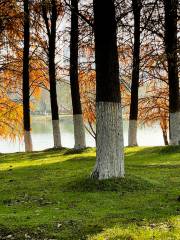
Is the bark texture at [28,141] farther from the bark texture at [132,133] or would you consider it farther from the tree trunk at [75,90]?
the bark texture at [132,133]

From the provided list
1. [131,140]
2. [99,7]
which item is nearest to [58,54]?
[131,140]

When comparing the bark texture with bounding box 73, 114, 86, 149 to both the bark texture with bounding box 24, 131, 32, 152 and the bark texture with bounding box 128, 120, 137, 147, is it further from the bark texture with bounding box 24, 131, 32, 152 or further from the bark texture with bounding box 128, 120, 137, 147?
the bark texture with bounding box 24, 131, 32, 152

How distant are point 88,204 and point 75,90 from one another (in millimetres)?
13964

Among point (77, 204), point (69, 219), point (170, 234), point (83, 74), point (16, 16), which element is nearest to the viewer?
point (170, 234)

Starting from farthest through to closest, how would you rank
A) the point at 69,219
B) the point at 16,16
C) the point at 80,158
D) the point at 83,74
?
1. the point at 83,74
2. the point at 16,16
3. the point at 80,158
4. the point at 69,219

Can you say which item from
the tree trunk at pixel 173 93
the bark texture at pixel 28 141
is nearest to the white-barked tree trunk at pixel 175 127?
the tree trunk at pixel 173 93

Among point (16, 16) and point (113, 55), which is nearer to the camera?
point (113, 55)

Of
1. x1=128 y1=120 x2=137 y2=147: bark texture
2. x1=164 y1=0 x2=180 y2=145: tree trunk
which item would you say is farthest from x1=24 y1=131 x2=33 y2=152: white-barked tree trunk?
x1=164 y1=0 x2=180 y2=145: tree trunk

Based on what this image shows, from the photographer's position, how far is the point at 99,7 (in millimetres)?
13070

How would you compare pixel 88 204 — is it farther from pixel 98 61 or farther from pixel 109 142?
pixel 98 61

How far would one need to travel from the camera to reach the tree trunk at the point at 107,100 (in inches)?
506

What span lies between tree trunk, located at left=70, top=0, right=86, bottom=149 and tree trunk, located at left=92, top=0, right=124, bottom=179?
10.4 metres

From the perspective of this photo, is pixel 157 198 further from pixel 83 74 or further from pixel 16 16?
pixel 83 74

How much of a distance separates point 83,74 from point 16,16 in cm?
970
